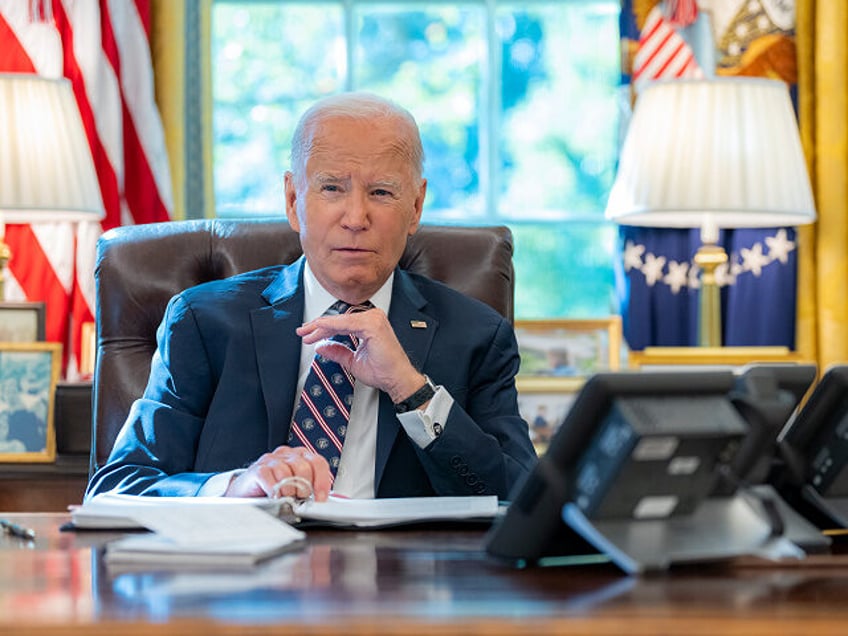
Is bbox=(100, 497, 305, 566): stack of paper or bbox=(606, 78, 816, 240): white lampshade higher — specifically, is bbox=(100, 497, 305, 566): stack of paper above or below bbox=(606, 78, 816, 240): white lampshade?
below

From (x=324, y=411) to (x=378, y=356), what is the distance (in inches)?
5.9

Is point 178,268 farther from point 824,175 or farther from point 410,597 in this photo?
point 824,175

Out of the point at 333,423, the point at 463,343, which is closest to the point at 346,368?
the point at 333,423

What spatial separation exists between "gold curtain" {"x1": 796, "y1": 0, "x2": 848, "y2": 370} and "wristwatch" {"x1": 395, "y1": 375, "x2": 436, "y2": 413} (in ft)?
7.19

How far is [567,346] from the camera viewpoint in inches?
130

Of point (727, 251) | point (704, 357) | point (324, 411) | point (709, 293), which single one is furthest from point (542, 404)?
point (324, 411)

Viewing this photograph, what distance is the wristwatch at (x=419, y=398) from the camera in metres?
1.82

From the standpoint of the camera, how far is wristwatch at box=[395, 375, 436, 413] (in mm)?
1822

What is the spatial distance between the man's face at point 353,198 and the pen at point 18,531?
75 centimetres

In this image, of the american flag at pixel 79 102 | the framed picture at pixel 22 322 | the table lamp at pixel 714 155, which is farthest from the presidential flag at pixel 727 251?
the framed picture at pixel 22 322

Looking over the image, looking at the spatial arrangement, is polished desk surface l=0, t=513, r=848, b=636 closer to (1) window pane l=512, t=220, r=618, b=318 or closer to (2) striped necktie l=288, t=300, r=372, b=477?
(2) striped necktie l=288, t=300, r=372, b=477

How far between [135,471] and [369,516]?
0.55 metres

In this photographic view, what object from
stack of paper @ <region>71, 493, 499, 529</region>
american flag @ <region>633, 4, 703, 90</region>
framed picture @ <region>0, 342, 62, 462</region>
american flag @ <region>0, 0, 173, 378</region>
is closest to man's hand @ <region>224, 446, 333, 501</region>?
stack of paper @ <region>71, 493, 499, 529</region>

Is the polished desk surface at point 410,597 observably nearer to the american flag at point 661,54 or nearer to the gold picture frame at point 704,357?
the gold picture frame at point 704,357
